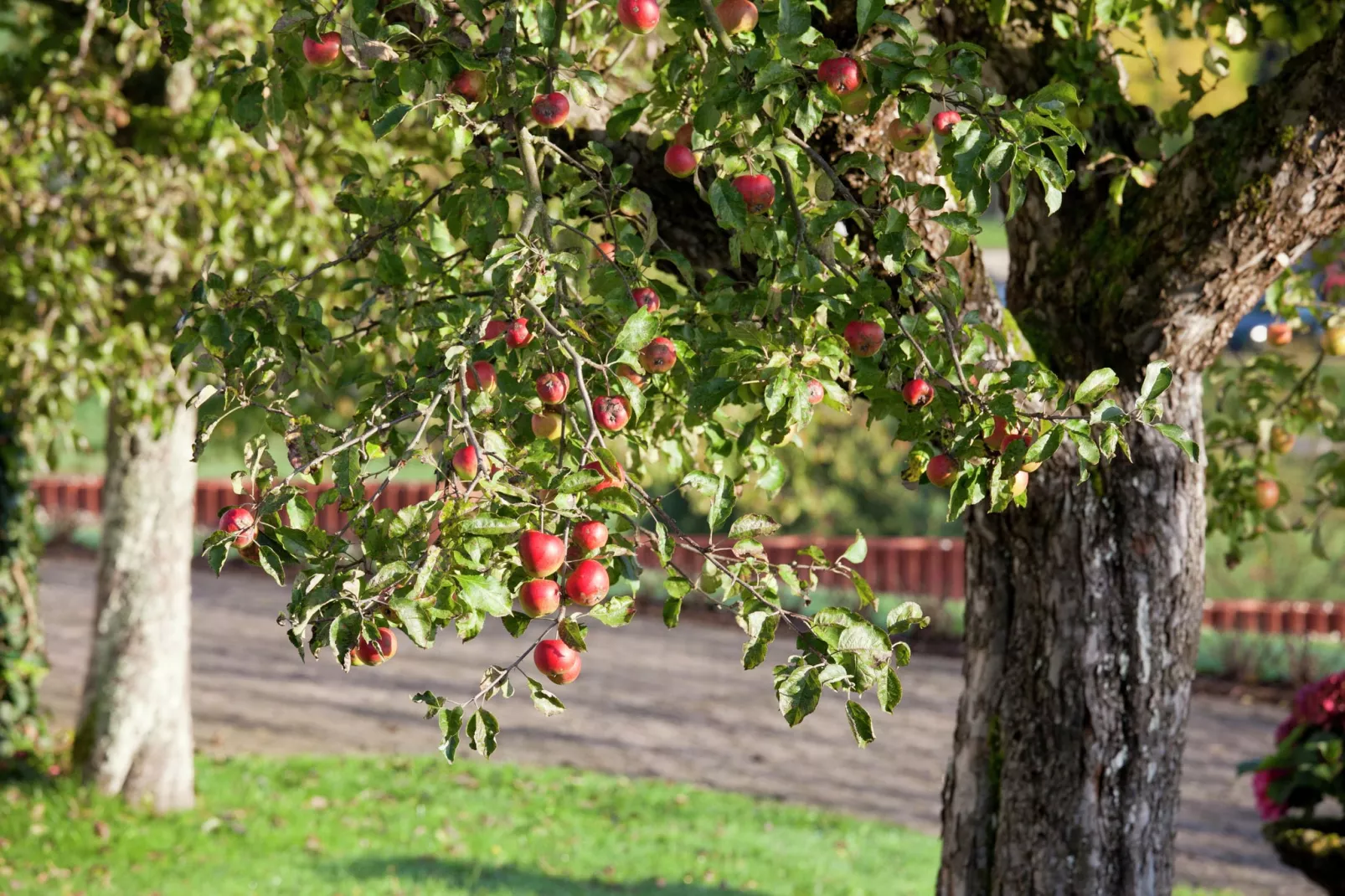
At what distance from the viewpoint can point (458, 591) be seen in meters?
1.90

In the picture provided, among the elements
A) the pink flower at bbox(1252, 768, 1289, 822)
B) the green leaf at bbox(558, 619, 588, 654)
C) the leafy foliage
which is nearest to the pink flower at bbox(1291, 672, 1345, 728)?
the pink flower at bbox(1252, 768, 1289, 822)

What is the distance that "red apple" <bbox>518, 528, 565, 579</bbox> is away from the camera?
1.93 meters

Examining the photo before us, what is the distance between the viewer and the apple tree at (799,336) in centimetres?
209

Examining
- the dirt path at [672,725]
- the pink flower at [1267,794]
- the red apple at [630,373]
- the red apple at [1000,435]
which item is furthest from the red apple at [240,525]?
the dirt path at [672,725]

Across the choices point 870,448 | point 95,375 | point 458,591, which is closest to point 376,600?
point 458,591

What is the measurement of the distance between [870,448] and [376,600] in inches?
607

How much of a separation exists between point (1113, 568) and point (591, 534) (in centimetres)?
189

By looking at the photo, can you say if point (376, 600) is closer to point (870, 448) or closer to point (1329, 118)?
point (1329, 118)

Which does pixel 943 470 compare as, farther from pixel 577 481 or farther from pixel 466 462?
pixel 466 462

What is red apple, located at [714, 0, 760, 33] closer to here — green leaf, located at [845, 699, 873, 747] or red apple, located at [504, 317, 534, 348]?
red apple, located at [504, 317, 534, 348]

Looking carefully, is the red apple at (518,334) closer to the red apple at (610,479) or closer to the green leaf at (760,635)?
the red apple at (610,479)

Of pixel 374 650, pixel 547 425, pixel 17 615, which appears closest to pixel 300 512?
pixel 374 650

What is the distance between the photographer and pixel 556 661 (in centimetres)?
209

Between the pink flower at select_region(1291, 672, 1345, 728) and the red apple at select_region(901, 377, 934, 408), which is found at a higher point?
the red apple at select_region(901, 377, 934, 408)
